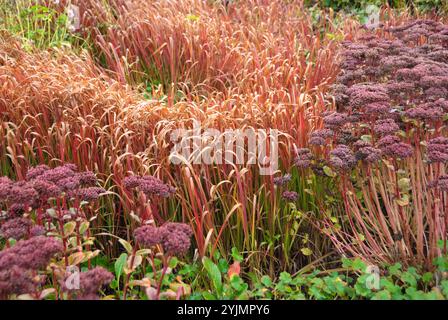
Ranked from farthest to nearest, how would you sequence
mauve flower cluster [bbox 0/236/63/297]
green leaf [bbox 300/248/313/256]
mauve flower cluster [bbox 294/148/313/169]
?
green leaf [bbox 300/248/313/256] → mauve flower cluster [bbox 294/148/313/169] → mauve flower cluster [bbox 0/236/63/297]

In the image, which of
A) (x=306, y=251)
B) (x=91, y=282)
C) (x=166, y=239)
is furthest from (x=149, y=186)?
(x=306, y=251)

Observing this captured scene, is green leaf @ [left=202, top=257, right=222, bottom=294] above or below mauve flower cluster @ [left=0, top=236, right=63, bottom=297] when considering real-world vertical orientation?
below

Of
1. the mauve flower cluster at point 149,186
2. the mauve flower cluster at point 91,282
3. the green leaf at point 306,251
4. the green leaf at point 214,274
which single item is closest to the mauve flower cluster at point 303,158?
the green leaf at point 306,251

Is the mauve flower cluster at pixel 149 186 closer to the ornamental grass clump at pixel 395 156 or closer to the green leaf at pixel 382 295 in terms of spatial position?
the ornamental grass clump at pixel 395 156

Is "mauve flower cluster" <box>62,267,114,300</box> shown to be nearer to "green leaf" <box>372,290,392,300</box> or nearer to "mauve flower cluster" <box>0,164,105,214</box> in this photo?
"mauve flower cluster" <box>0,164,105,214</box>

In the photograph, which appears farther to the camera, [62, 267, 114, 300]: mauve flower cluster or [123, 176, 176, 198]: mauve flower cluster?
[123, 176, 176, 198]: mauve flower cluster

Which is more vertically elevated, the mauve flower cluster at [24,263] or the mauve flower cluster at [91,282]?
the mauve flower cluster at [24,263]

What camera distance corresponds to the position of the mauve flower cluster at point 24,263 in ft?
4.92

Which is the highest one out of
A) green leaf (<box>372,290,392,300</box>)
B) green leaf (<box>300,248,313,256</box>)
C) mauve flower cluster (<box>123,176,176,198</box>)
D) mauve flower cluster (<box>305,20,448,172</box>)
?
mauve flower cluster (<box>305,20,448,172</box>)

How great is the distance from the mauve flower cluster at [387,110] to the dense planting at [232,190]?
0.4 inches

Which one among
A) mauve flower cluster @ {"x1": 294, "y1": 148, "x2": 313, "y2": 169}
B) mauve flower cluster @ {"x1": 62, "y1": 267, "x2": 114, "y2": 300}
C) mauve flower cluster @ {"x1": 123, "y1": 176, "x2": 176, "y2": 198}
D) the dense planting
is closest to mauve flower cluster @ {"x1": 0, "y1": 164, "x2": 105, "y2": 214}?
the dense planting


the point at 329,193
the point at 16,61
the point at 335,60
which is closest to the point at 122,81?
the point at 16,61

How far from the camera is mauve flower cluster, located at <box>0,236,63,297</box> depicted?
1501mm

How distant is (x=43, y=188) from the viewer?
74.6 inches
